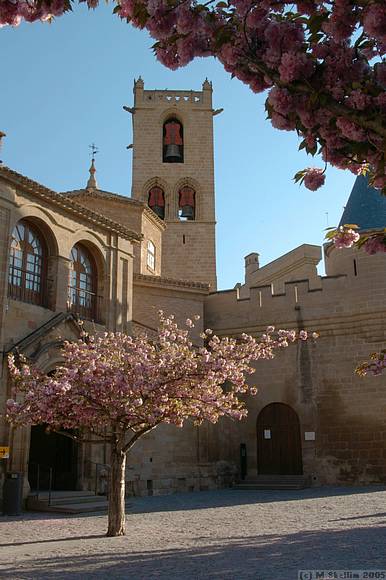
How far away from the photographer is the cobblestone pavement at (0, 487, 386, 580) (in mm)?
7039

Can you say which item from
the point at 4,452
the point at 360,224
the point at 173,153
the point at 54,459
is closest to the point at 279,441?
the point at 54,459

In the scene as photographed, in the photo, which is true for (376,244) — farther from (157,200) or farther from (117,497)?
(157,200)

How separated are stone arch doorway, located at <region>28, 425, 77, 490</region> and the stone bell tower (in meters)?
15.8

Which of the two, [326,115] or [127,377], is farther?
[127,377]

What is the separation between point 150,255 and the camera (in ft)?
87.8

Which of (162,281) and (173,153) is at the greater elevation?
(173,153)

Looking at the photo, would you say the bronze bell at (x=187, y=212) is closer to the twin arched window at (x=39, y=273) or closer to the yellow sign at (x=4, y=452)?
the twin arched window at (x=39, y=273)

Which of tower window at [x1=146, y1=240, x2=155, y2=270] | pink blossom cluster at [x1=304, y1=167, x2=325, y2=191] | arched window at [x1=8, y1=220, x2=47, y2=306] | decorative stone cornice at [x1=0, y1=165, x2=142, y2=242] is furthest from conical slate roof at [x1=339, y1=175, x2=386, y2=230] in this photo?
pink blossom cluster at [x1=304, y1=167, x2=325, y2=191]

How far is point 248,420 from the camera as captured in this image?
21.6 metres

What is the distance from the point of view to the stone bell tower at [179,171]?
3409cm

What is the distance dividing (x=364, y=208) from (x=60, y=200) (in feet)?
35.1

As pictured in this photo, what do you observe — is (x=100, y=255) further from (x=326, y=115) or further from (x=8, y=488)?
(x=326, y=115)

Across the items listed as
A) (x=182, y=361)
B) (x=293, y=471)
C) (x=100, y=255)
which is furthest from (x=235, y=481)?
(x=182, y=361)

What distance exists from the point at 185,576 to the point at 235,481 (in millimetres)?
14778
